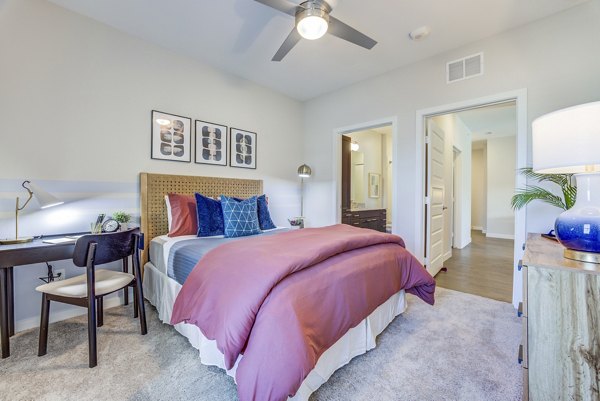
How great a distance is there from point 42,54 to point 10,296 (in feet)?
6.45

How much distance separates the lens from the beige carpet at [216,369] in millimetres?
1425

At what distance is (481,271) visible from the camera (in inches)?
146

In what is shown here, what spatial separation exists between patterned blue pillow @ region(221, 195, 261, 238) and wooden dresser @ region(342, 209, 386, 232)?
201 cm

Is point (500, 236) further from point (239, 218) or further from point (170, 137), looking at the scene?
point (170, 137)

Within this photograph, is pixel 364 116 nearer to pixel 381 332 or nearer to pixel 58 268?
pixel 381 332

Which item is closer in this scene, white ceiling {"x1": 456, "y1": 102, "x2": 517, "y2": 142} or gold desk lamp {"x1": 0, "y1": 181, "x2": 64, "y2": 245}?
gold desk lamp {"x1": 0, "y1": 181, "x2": 64, "y2": 245}

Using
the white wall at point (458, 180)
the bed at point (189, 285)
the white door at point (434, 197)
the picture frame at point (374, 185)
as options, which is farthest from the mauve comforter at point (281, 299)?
the picture frame at point (374, 185)

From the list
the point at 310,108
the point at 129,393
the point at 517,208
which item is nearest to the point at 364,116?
the point at 310,108

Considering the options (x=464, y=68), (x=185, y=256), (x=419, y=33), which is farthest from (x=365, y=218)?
(x=185, y=256)

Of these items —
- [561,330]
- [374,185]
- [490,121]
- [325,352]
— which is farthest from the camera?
[374,185]

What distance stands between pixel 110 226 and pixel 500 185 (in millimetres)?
8255

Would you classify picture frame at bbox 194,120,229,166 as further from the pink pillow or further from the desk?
the desk

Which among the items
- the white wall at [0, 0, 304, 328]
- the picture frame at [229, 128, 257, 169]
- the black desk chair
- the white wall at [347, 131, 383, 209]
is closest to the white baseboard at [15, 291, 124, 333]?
the white wall at [0, 0, 304, 328]

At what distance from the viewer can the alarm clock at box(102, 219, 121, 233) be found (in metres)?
2.29
